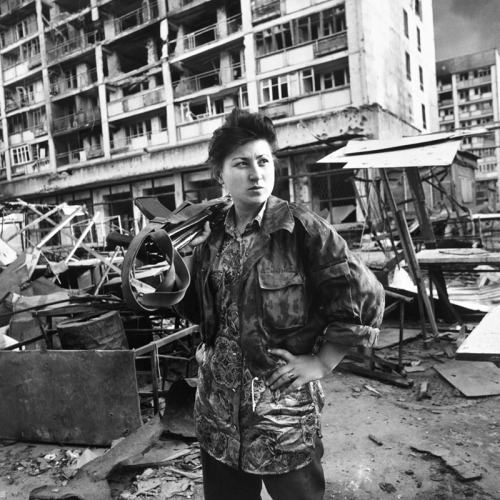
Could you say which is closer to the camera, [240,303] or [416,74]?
[240,303]

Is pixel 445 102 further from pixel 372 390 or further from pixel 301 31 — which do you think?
pixel 372 390

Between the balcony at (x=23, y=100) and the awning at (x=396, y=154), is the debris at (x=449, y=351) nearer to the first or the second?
the awning at (x=396, y=154)

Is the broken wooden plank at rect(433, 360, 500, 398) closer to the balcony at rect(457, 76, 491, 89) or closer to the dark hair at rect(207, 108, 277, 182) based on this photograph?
the dark hair at rect(207, 108, 277, 182)

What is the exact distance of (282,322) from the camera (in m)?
1.43

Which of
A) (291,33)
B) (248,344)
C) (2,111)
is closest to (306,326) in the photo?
(248,344)

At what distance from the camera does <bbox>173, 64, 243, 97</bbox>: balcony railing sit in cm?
2133

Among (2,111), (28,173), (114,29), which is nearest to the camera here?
(114,29)

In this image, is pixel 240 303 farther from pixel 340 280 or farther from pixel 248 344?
pixel 340 280

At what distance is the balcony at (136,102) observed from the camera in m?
23.1

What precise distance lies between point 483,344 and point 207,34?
24.6 meters

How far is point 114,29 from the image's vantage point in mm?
25422

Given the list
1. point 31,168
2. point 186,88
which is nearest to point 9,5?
point 31,168

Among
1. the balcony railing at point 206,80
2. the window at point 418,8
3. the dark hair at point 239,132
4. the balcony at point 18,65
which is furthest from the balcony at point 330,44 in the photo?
the balcony at point 18,65

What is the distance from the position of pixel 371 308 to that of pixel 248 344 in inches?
17.5
